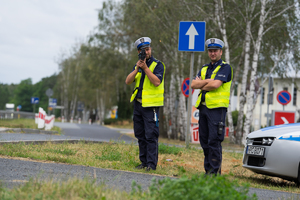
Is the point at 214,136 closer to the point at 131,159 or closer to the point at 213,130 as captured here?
the point at 213,130

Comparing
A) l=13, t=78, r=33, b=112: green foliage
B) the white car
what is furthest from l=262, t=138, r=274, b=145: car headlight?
l=13, t=78, r=33, b=112: green foliage

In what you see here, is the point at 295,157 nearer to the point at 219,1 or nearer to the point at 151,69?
the point at 151,69

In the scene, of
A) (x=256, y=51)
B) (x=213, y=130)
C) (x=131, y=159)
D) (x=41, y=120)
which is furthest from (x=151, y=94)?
(x=41, y=120)

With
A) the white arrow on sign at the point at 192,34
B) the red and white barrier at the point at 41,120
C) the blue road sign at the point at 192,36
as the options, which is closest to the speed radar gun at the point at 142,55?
the blue road sign at the point at 192,36

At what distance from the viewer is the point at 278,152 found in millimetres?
6363

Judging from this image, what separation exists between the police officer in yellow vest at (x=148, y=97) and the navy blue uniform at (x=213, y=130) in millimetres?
662

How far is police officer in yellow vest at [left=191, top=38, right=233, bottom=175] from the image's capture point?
224 inches

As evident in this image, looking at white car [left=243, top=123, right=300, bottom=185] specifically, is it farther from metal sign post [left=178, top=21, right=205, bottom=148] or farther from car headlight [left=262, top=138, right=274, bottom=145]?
metal sign post [left=178, top=21, right=205, bottom=148]

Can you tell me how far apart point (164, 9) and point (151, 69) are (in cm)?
1645

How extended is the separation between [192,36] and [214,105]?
4.38m

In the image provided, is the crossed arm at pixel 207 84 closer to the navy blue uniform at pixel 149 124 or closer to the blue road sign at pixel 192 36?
the navy blue uniform at pixel 149 124

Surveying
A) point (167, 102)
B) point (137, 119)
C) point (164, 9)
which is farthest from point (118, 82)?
point (137, 119)

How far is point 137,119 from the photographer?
20.3ft

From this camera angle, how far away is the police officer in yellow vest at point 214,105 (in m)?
5.69
